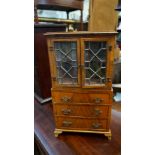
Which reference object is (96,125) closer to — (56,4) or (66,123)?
(66,123)

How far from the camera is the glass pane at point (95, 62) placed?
985 millimetres

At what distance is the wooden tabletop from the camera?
3.47 feet

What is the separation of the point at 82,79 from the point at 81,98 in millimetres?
137

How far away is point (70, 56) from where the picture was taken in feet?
3.42

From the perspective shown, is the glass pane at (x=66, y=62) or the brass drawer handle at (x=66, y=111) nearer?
the glass pane at (x=66, y=62)

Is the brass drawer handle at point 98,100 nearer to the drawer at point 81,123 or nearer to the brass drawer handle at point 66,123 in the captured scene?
the drawer at point 81,123

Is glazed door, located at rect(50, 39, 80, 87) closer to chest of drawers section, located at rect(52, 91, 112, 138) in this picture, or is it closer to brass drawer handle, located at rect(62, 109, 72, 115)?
chest of drawers section, located at rect(52, 91, 112, 138)

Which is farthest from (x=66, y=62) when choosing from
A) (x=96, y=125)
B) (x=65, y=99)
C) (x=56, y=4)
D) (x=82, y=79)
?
(x=56, y=4)

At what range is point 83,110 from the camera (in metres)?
1.13

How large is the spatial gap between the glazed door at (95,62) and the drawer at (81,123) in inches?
10.4

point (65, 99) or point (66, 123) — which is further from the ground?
Answer: point (65, 99)

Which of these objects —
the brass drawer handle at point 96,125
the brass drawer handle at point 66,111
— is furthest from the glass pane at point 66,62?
the brass drawer handle at point 96,125
